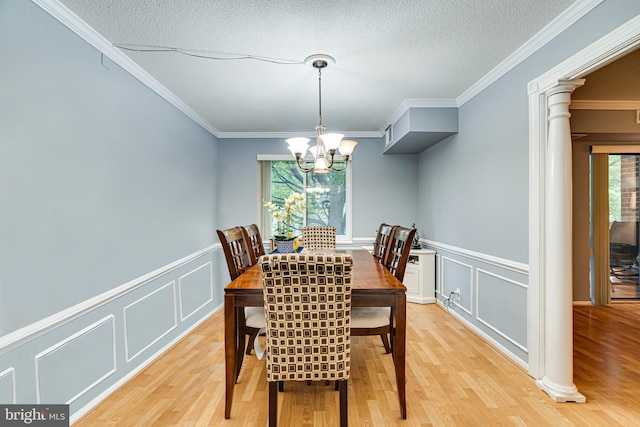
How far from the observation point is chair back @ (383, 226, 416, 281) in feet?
6.95

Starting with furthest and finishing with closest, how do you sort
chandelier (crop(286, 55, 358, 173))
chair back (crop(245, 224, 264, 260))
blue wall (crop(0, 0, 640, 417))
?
chair back (crop(245, 224, 264, 260)) < chandelier (crop(286, 55, 358, 173)) < blue wall (crop(0, 0, 640, 417))

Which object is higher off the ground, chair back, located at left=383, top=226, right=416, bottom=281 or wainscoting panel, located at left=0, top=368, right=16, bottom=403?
chair back, located at left=383, top=226, right=416, bottom=281

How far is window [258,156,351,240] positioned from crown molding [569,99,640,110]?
2841 mm

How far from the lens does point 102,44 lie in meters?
2.02

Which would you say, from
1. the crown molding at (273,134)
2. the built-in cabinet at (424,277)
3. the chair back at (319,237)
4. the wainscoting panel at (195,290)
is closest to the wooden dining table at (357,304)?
the wainscoting panel at (195,290)

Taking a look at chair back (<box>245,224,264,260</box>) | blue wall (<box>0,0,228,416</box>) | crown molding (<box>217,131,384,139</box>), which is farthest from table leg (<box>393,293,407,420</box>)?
crown molding (<box>217,131,384,139</box>)

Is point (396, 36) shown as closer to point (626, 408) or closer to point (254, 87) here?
point (254, 87)

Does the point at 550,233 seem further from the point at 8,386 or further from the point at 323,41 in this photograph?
the point at 8,386

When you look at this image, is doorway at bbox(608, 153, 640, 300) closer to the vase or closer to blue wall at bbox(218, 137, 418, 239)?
blue wall at bbox(218, 137, 418, 239)

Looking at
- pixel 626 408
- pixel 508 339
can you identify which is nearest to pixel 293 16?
pixel 508 339

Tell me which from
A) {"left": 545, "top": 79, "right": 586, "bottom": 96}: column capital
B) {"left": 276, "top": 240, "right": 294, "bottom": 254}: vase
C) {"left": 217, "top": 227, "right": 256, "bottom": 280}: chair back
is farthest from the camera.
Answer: {"left": 276, "top": 240, "right": 294, "bottom": 254}: vase

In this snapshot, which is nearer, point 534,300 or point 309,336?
point 309,336

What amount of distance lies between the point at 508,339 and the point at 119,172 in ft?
10.9

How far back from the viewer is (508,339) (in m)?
2.50
